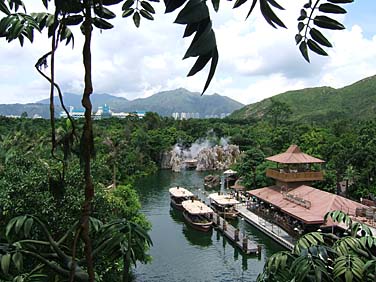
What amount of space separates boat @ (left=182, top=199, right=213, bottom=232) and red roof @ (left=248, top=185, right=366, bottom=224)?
2.62m

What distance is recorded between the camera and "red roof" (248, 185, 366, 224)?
13.1 meters

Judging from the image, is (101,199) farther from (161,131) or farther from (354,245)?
(161,131)

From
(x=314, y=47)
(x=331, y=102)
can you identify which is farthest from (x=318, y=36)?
(x=331, y=102)

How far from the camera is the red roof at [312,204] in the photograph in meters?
13.1

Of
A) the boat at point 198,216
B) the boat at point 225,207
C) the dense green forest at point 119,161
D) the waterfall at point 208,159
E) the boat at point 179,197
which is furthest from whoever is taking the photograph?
the waterfall at point 208,159

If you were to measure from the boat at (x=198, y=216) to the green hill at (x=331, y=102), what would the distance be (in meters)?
38.2

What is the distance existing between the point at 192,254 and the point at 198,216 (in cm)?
372

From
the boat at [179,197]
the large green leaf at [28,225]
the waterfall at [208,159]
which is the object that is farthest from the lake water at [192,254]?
the waterfall at [208,159]

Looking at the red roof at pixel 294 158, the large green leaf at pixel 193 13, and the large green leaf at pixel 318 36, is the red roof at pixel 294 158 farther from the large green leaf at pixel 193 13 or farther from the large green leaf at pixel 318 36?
the large green leaf at pixel 193 13

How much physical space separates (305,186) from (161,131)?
21860 mm

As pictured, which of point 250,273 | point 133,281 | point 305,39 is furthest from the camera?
point 250,273

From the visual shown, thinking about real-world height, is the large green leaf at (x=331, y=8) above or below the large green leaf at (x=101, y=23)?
below

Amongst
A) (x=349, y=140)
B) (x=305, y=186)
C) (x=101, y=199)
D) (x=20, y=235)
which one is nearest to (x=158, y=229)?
(x=305, y=186)

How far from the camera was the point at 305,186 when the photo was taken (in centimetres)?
1661
